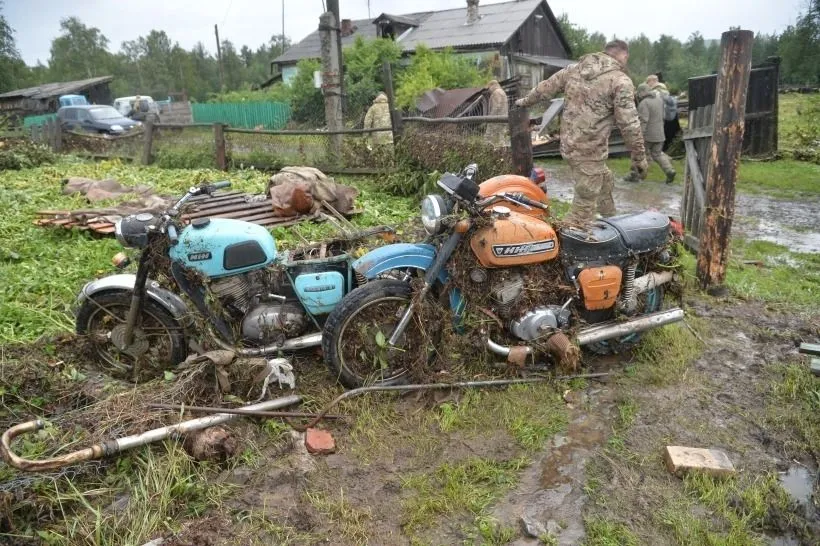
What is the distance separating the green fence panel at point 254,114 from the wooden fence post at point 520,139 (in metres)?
17.9

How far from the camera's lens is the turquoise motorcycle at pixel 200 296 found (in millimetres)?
3650

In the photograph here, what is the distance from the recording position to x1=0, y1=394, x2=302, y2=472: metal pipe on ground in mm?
2670

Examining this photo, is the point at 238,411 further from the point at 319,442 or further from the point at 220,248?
the point at 220,248

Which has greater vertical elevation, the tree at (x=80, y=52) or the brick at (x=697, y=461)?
the tree at (x=80, y=52)

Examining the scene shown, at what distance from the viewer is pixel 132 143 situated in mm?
13492

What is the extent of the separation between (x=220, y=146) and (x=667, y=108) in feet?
29.8

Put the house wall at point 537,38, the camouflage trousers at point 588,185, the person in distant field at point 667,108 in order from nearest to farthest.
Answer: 1. the camouflage trousers at point 588,185
2. the person in distant field at point 667,108
3. the house wall at point 537,38

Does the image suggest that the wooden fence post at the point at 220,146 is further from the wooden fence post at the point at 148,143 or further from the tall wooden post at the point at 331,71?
the wooden fence post at the point at 148,143

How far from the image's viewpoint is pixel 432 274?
3.64 meters

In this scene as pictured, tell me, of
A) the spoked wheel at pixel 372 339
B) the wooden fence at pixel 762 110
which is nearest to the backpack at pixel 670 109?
the wooden fence at pixel 762 110

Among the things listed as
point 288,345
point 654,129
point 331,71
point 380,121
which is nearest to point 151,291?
point 288,345

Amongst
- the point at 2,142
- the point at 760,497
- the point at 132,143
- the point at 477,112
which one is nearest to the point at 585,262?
the point at 760,497

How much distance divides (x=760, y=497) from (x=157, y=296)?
3492 mm

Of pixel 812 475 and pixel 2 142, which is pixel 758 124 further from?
pixel 2 142
